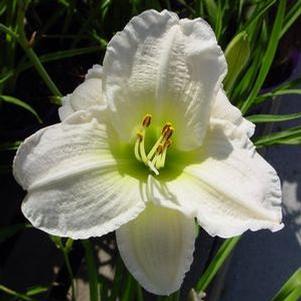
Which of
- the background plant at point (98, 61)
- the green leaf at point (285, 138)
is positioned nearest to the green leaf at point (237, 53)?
the background plant at point (98, 61)

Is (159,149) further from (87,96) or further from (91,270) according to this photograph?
(91,270)

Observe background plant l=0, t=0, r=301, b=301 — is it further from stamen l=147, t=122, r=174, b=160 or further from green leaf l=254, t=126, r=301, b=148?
stamen l=147, t=122, r=174, b=160

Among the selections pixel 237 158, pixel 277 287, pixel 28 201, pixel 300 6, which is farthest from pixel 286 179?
pixel 28 201

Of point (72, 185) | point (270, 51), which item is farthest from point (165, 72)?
point (270, 51)

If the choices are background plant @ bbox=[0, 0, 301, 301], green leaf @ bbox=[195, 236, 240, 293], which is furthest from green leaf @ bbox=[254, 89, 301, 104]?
green leaf @ bbox=[195, 236, 240, 293]

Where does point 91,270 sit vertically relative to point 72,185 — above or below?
below

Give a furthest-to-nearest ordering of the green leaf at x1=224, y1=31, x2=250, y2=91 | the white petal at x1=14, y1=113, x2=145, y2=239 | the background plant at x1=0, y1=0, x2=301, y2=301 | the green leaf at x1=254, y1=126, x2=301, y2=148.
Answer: the green leaf at x1=254, y1=126, x2=301, y2=148 → the background plant at x1=0, y1=0, x2=301, y2=301 → the green leaf at x1=224, y1=31, x2=250, y2=91 → the white petal at x1=14, y1=113, x2=145, y2=239
